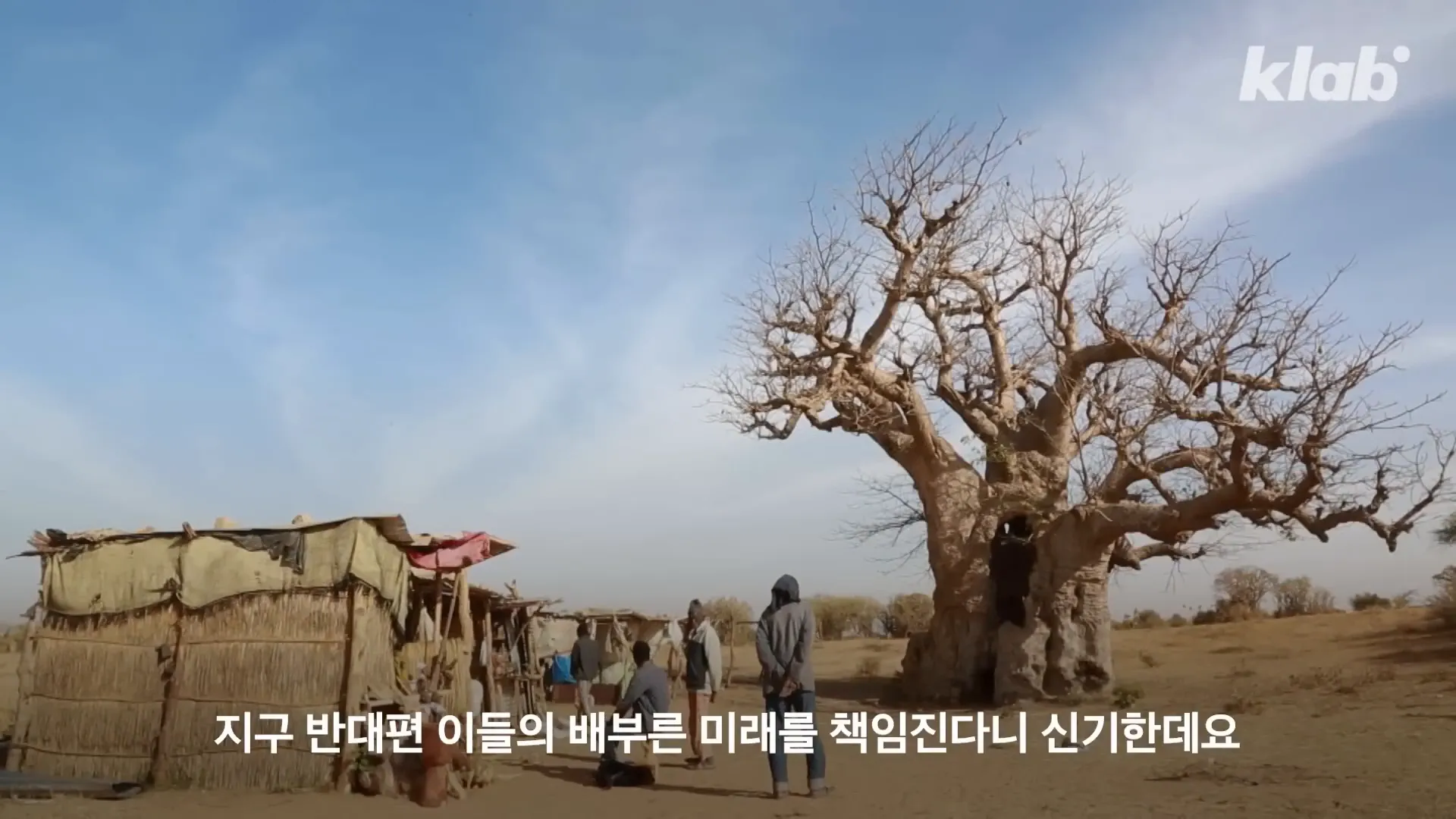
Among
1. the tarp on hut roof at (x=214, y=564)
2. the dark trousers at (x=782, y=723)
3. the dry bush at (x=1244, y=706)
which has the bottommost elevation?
the dry bush at (x=1244, y=706)

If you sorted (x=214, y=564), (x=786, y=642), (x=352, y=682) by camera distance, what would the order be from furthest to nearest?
(x=214, y=564)
(x=352, y=682)
(x=786, y=642)

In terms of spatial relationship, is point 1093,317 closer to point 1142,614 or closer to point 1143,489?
point 1143,489

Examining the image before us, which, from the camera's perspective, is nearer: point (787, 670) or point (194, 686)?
point (787, 670)

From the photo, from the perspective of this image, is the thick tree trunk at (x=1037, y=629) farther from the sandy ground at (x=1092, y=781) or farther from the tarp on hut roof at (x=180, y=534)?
the tarp on hut roof at (x=180, y=534)

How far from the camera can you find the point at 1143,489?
620 inches

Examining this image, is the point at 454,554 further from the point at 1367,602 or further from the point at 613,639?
the point at 1367,602

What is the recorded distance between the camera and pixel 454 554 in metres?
9.98

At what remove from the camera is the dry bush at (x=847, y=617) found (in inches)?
1682

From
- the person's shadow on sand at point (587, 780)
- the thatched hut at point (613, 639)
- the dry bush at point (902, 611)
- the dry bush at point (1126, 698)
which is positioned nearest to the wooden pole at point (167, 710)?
the person's shadow on sand at point (587, 780)

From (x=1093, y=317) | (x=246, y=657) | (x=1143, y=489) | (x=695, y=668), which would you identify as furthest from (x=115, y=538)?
(x=1143, y=489)

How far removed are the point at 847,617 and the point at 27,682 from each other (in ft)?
122

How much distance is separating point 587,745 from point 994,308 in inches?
333

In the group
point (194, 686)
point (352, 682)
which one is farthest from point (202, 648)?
point (352, 682)

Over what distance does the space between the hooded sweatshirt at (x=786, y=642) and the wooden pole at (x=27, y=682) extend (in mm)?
5963
